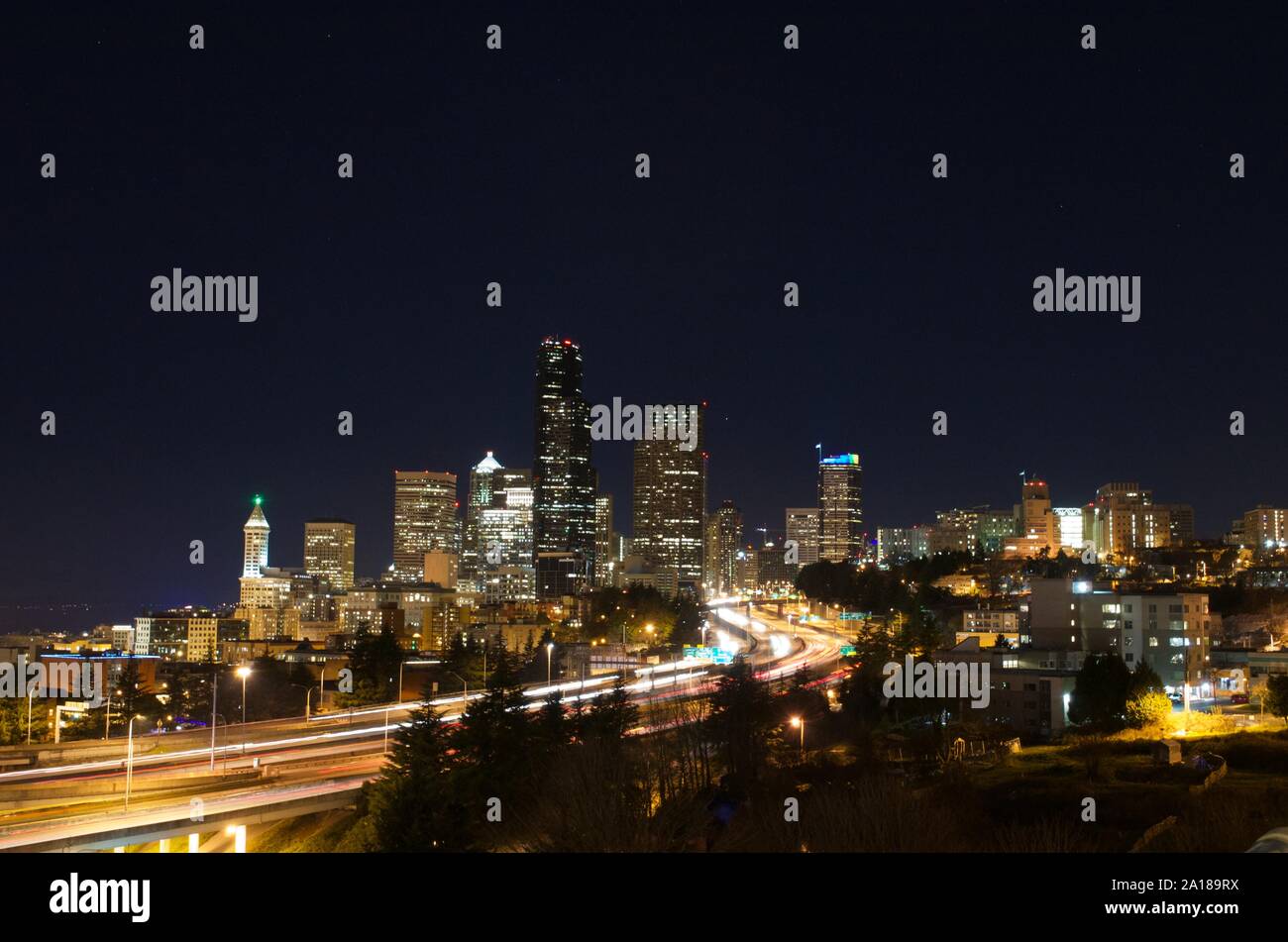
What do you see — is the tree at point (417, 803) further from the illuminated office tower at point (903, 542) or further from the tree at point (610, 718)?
the illuminated office tower at point (903, 542)

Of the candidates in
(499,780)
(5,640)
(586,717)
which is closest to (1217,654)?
(586,717)

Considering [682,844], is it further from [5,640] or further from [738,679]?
[5,640]

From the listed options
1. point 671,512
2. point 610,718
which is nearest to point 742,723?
point 610,718

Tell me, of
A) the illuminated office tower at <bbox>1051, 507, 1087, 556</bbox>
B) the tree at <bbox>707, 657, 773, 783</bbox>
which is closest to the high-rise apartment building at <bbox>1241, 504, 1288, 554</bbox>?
the illuminated office tower at <bbox>1051, 507, 1087, 556</bbox>

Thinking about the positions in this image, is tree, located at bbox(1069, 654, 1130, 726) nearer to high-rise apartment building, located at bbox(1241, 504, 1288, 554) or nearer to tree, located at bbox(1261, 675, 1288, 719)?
tree, located at bbox(1261, 675, 1288, 719)

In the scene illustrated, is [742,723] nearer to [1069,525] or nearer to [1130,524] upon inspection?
[1130,524]

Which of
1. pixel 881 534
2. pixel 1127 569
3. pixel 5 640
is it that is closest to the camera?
pixel 1127 569
